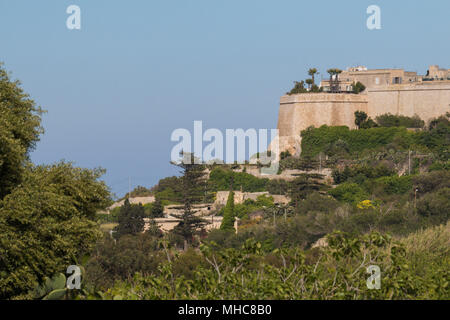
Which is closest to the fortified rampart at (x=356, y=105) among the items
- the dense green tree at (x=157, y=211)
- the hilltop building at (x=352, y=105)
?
the hilltop building at (x=352, y=105)

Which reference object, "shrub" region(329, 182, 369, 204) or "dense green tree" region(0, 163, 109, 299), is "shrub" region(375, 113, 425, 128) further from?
"dense green tree" region(0, 163, 109, 299)

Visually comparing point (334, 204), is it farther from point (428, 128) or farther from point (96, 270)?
point (96, 270)

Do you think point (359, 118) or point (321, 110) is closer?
point (359, 118)

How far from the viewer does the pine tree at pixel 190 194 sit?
3388 centimetres

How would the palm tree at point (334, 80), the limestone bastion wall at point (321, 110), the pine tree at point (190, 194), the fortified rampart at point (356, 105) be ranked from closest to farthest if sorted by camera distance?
1. the pine tree at point (190, 194)
2. the fortified rampart at point (356, 105)
3. the limestone bastion wall at point (321, 110)
4. the palm tree at point (334, 80)

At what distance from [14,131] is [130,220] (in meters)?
23.5

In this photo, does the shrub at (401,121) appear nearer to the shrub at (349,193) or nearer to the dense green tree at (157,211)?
the shrub at (349,193)

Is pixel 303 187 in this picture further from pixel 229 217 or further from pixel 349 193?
pixel 229 217

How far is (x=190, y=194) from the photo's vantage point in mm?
36344

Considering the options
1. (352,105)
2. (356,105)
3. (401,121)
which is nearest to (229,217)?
(401,121)

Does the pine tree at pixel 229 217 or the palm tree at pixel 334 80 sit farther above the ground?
the palm tree at pixel 334 80

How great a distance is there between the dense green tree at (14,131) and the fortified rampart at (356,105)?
31.6 meters

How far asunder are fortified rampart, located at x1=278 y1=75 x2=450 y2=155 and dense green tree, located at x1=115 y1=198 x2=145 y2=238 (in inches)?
400

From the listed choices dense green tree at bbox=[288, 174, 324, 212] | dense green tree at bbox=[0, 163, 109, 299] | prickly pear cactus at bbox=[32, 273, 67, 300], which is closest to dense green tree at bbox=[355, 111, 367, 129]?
dense green tree at bbox=[288, 174, 324, 212]
